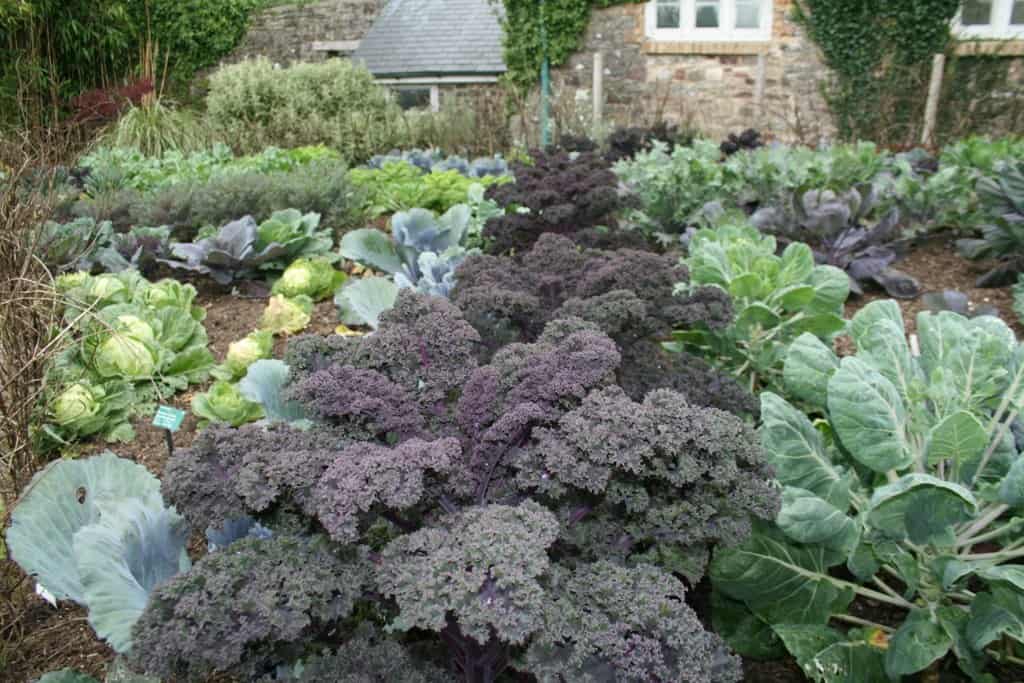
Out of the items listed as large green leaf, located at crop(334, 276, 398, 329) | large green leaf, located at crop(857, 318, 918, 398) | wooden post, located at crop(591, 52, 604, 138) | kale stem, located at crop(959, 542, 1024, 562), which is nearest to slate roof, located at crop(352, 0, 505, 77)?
wooden post, located at crop(591, 52, 604, 138)

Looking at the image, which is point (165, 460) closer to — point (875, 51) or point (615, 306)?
point (615, 306)

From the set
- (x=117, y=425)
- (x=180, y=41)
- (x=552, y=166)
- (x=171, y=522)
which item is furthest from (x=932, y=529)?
(x=180, y=41)

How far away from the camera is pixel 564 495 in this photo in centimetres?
155

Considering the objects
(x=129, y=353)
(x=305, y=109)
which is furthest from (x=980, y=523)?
(x=305, y=109)

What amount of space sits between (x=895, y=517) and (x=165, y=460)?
2222mm

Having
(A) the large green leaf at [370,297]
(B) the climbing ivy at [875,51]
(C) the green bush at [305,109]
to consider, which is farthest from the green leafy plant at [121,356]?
(B) the climbing ivy at [875,51]

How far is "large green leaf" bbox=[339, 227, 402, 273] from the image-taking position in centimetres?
395

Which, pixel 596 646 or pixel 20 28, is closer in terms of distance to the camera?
pixel 596 646

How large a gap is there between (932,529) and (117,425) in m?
2.61

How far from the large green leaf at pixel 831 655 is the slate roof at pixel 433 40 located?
612 inches

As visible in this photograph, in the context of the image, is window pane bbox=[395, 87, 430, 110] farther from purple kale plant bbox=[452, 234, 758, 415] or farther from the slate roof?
purple kale plant bbox=[452, 234, 758, 415]

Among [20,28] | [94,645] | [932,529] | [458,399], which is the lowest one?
[94,645]

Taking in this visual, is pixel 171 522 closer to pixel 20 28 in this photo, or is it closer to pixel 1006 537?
pixel 1006 537

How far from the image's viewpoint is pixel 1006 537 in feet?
5.82
